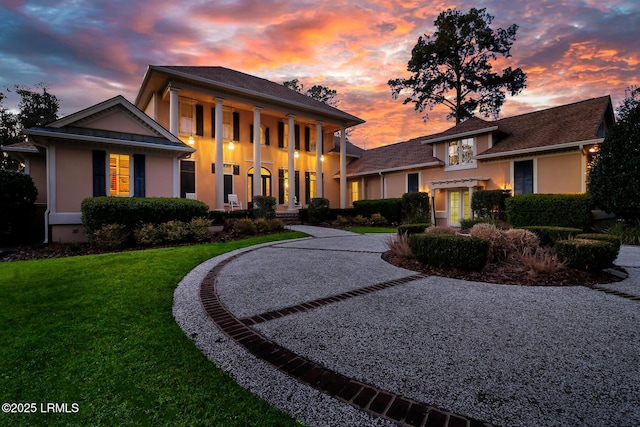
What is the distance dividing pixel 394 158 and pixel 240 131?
1092cm

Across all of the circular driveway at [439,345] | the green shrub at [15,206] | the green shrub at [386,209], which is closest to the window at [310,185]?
the green shrub at [386,209]

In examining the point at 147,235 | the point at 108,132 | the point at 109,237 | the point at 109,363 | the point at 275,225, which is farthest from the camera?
the point at 275,225

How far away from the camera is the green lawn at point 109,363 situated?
166 cm

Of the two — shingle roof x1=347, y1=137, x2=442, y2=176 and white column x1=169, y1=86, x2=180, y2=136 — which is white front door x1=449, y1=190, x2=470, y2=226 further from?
white column x1=169, y1=86, x2=180, y2=136

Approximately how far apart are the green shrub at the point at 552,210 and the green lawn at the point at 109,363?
13.5 metres

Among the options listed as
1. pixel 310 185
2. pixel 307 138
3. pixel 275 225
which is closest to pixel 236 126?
pixel 307 138

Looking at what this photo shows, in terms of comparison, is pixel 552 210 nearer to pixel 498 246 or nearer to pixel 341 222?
pixel 498 246

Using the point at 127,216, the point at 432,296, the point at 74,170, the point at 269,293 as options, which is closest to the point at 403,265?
the point at 432,296

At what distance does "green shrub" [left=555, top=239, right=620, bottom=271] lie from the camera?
472 cm

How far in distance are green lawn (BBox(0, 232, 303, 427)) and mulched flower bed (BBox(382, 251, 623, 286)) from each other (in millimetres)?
4247

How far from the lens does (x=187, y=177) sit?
14.9 meters

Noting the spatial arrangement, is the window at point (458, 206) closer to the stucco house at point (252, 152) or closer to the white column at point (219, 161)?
the stucco house at point (252, 152)

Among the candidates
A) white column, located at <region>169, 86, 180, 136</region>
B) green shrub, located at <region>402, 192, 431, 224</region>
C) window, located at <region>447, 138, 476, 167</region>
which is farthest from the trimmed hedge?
window, located at <region>447, 138, 476, 167</region>

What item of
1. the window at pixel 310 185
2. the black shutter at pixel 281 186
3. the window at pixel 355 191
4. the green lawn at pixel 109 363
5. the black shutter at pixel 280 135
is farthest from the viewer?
the window at pixel 355 191
